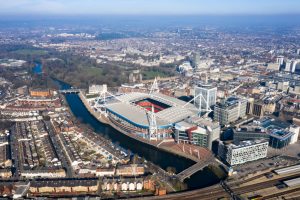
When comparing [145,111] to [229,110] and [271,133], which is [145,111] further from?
[271,133]

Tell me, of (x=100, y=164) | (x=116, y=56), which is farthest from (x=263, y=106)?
(x=116, y=56)

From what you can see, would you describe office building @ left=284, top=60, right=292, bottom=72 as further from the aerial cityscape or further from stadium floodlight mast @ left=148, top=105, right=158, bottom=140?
stadium floodlight mast @ left=148, top=105, right=158, bottom=140

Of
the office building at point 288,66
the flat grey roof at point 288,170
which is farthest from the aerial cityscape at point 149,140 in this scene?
the office building at point 288,66

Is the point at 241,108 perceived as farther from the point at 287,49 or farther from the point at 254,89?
the point at 287,49

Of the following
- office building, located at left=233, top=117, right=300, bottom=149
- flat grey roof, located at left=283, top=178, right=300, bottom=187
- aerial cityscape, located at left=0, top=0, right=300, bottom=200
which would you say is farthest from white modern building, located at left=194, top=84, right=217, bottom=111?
flat grey roof, located at left=283, top=178, right=300, bottom=187

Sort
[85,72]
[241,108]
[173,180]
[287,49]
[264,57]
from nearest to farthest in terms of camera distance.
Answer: [173,180] → [241,108] → [85,72] → [264,57] → [287,49]
